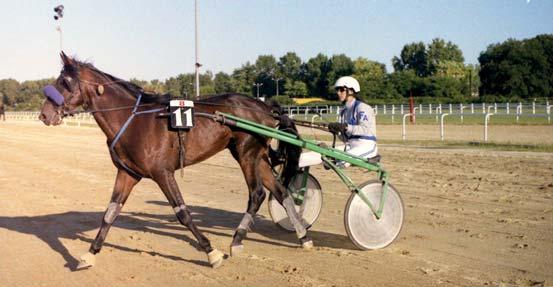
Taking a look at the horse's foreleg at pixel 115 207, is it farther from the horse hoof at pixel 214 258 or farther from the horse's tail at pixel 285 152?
the horse's tail at pixel 285 152

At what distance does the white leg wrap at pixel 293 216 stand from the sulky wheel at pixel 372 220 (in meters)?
0.53

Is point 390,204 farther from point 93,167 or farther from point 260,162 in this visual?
point 93,167

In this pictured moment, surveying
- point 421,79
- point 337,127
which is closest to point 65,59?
point 337,127

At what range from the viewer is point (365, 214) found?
593cm

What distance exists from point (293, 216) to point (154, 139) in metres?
1.66

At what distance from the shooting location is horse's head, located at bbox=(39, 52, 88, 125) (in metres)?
5.69

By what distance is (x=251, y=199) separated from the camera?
615 cm

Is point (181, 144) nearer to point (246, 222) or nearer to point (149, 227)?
point (246, 222)

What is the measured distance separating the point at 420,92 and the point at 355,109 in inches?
2361

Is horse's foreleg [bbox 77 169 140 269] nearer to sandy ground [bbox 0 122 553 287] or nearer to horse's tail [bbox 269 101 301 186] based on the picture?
sandy ground [bbox 0 122 553 287]

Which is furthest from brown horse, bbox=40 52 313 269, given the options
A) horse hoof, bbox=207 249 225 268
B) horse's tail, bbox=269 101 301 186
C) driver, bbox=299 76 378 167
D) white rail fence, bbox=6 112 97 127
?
white rail fence, bbox=6 112 97 127

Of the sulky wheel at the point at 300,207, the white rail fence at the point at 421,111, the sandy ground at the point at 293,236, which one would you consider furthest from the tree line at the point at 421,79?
the sulky wheel at the point at 300,207

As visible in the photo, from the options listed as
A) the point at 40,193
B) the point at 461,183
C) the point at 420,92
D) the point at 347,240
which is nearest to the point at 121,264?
the point at 347,240

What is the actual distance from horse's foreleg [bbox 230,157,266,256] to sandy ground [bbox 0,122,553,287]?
203 millimetres
